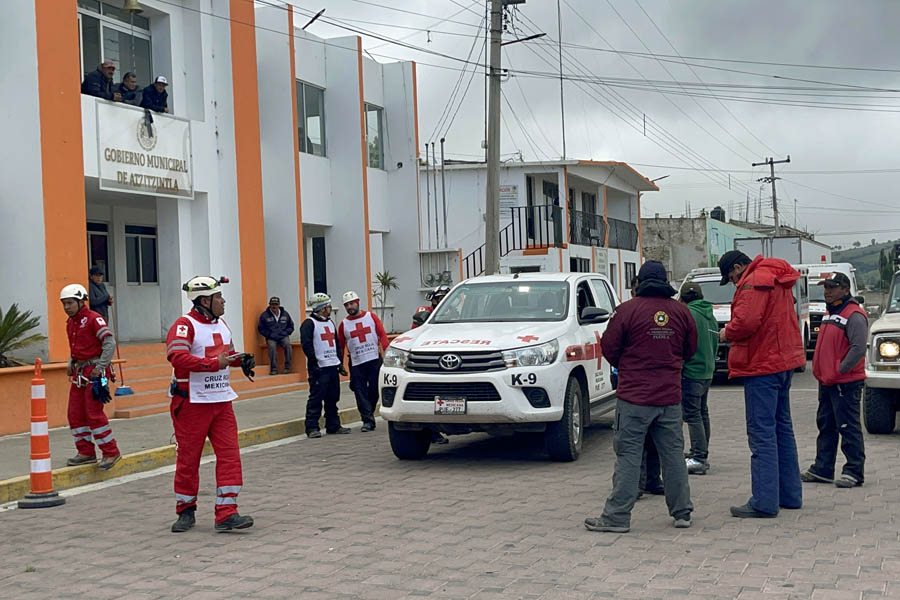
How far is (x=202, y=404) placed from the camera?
7484 millimetres

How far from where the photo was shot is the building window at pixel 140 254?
20.4 metres

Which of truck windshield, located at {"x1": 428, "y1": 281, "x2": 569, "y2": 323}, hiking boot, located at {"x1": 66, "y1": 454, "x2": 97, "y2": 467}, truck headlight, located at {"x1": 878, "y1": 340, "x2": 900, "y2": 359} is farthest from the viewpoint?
truck headlight, located at {"x1": 878, "y1": 340, "x2": 900, "y2": 359}

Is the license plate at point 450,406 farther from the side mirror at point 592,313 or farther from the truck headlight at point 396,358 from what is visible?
the side mirror at point 592,313

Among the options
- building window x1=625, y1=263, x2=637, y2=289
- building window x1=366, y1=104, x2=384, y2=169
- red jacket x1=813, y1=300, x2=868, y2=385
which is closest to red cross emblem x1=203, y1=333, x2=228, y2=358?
red jacket x1=813, y1=300, x2=868, y2=385

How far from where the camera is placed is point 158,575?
6.30m

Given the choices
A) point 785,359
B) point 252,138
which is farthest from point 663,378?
point 252,138

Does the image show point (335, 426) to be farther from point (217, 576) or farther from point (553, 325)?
point (217, 576)

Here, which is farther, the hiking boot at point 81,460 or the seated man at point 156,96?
the seated man at point 156,96

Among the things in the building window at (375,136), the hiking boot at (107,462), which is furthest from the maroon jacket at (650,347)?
the building window at (375,136)

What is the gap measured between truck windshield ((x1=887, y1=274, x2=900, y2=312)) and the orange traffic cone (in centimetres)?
996

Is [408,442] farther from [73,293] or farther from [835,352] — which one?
[835,352]

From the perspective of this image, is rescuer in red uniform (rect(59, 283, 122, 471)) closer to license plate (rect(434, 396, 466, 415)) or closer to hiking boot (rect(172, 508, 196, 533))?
hiking boot (rect(172, 508, 196, 533))

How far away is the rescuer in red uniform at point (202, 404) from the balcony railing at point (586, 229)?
27.2 metres

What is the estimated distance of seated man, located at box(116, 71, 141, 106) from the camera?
1614 cm
